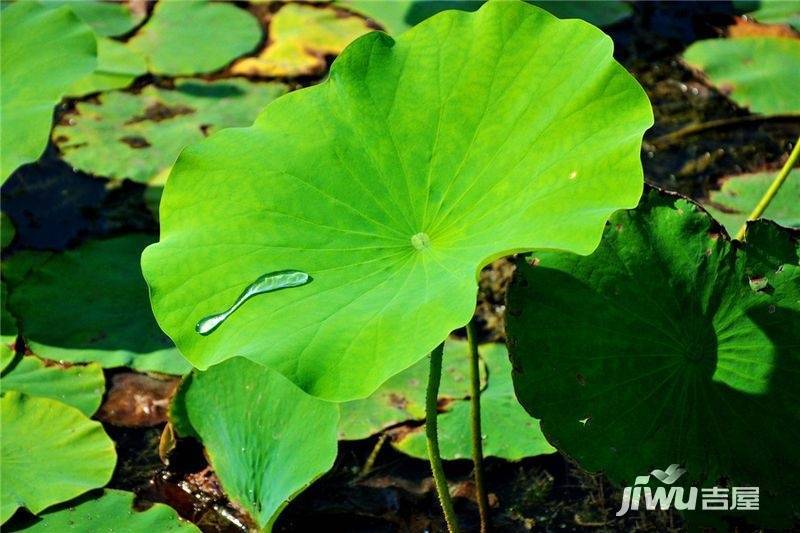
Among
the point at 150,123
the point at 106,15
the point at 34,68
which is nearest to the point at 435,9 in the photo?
the point at 150,123

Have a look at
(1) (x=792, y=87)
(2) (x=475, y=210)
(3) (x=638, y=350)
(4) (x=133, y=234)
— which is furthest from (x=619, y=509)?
(1) (x=792, y=87)

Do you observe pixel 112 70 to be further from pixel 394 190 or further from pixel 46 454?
pixel 394 190

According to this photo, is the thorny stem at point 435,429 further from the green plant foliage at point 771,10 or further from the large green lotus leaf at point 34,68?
the green plant foliage at point 771,10

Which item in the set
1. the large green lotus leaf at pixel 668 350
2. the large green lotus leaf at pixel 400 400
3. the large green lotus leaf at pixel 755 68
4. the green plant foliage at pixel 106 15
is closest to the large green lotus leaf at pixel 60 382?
the large green lotus leaf at pixel 400 400

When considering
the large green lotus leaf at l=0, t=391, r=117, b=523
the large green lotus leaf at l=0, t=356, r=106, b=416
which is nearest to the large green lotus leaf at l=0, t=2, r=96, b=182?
the large green lotus leaf at l=0, t=356, r=106, b=416

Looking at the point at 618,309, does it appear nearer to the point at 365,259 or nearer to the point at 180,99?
the point at 365,259

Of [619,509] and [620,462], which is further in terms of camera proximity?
[619,509]

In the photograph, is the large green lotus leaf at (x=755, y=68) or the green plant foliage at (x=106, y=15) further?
the green plant foliage at (x=106, y=15)

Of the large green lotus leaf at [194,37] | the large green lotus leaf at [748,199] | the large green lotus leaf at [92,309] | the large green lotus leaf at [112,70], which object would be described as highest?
the large green lotus leaf at [194,37]
